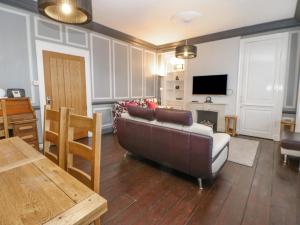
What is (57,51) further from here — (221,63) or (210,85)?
(221,63)

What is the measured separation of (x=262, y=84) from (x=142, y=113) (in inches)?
132

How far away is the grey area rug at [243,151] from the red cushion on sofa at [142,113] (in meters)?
1.65

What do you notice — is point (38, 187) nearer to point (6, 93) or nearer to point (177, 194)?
point (177, 194)

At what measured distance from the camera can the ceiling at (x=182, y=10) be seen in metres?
3.04

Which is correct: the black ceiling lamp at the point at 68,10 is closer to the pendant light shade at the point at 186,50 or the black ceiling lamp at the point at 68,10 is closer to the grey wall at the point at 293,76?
the pendant light shade at the point at 186,50

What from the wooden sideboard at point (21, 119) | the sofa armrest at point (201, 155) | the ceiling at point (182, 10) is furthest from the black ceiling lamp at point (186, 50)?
the wooden sideboard at point (21, 119)

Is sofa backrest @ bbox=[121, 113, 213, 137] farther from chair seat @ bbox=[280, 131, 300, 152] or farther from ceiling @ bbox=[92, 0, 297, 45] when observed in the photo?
ceiling @ bbox=[92, 0, 297, 45]

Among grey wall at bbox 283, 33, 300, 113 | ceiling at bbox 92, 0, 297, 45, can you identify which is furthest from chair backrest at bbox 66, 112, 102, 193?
grey wall at bbox 283, 33, 300, 113

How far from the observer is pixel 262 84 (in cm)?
403

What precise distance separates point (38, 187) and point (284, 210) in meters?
2.18

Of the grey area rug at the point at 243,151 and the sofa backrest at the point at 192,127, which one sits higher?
the sofa backrest at the point at 192,127

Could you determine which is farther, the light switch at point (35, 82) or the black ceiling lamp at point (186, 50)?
the black ceiling lamp at point (186, 50)

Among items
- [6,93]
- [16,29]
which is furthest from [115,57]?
[6,93]

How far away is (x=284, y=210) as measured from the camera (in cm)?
166
